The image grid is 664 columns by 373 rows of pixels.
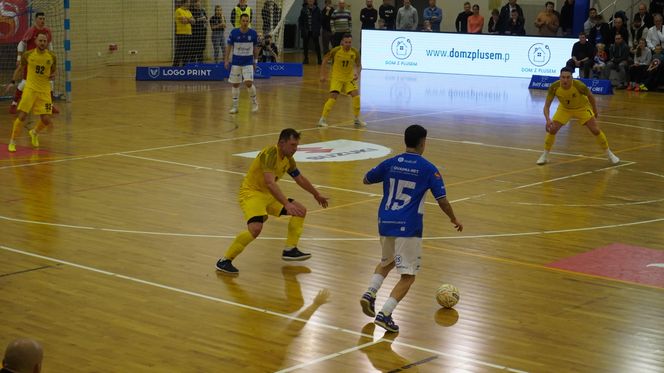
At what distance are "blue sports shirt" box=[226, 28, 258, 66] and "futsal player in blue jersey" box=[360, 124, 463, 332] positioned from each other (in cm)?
1578

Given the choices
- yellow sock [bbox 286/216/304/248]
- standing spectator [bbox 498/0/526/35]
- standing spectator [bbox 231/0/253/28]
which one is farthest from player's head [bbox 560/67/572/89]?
standing spectator [bbox 498/0/526/35]

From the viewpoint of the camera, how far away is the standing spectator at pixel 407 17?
119 feet

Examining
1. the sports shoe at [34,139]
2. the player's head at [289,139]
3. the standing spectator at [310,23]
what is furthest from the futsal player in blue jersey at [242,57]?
the standing spectator at [310,23]

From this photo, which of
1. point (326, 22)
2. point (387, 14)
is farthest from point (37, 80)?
point (326, 22)

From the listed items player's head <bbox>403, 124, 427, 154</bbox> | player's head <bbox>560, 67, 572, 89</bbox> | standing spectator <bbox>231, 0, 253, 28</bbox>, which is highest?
standing spectator <bbox>231, 0, 253, 28</bbox>

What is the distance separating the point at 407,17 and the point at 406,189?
28080 millimetres

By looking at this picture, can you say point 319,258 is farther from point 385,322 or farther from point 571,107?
point 571,107

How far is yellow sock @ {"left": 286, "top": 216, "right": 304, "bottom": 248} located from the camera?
11.5 m

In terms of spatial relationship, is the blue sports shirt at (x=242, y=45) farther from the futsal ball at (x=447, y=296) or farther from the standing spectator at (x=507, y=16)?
the futsal ball at (x=447, y=296)

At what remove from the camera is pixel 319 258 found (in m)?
11.7

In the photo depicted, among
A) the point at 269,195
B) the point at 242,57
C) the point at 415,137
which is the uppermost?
the point at 242,57

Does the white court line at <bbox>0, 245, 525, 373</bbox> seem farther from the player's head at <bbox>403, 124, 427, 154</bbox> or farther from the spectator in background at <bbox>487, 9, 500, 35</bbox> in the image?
the spectator in background at <bbox>487, 9, 500, 35</bbox>

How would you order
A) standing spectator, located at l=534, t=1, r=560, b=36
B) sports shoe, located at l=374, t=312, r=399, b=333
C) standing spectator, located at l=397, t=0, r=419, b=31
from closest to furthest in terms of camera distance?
sports shoe, located at l=374, t=312, r=399, b=333
standing spectator, located at l=534, t=1, r=560, b=36
standing spectator, located at l=397, t=0, r=419, b=31

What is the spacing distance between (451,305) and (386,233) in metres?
1.26
